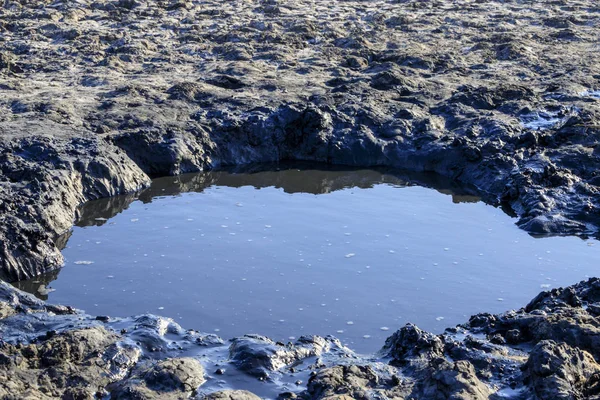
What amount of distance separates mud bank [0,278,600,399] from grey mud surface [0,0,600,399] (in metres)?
0.02

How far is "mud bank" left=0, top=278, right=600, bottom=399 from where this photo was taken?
6.45 m

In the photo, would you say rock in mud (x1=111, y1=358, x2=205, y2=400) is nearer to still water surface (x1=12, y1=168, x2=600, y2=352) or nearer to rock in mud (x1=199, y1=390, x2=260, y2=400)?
rock in mud (x1=199, y1=390, x2=260, y2=400)

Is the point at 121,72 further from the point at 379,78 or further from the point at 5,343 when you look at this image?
the point at 5,343

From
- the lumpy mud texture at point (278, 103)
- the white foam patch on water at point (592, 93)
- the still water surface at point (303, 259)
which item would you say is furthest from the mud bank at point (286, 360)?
the white foam patch on water at point (592, 93)

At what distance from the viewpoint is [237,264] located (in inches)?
394

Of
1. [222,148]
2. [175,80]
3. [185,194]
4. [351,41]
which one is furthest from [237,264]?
[351,41]

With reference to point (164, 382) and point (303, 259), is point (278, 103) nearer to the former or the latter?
point (303, 259)

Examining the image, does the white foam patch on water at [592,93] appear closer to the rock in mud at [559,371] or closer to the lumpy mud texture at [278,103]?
the lumpy mud texture at [278,103]

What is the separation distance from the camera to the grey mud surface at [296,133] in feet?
22.7

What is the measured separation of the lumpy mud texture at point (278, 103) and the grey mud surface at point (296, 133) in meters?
0.04

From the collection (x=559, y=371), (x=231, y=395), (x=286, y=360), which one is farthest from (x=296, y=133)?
(x=559, y=371)

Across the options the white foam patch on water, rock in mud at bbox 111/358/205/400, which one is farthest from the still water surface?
the white foam patch on water

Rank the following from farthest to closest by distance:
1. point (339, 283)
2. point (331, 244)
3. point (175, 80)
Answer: point (175, 80)
point (331, 244)
point (339, 283)

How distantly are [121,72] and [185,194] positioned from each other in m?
4.40
